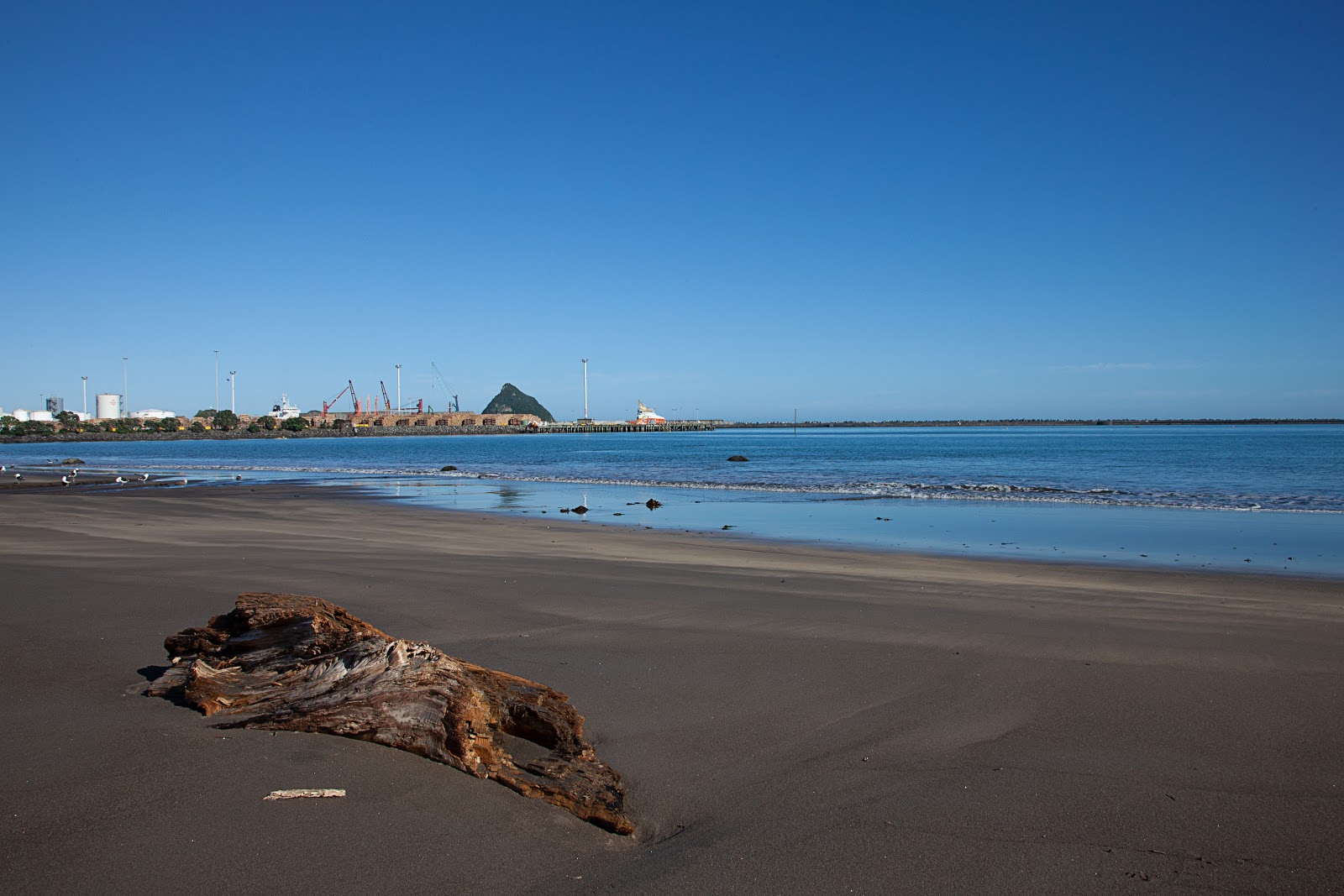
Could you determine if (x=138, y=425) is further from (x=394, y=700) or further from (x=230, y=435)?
(x=394, y=700)

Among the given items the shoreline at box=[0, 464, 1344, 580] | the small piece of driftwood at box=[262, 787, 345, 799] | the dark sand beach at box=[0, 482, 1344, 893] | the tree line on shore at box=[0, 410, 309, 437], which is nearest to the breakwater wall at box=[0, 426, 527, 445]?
the tree line on shore at box=[0, 410, 309, 437]

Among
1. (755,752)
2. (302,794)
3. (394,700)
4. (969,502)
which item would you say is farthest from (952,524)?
(302,794)

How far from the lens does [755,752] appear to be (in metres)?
4.54

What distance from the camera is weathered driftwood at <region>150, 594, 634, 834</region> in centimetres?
397

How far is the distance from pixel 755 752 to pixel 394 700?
1952mm

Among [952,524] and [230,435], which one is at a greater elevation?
[230,435]

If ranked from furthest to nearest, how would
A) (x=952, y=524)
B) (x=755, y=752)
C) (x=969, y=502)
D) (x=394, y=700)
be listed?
(x=969, y=502)
(x=952, y=524)
(x=755, y=752)
(x=394, y=700)

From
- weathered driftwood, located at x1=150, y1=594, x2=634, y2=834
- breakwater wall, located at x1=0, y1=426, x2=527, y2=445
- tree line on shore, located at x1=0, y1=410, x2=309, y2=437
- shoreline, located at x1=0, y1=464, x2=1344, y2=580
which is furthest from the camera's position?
tree line on shore, located at x1=0, y1=410, x2=309, y2=437

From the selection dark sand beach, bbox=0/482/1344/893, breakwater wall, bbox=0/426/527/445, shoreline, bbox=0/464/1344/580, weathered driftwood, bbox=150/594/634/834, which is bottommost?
shoreline, bbox=0/464/1344/580

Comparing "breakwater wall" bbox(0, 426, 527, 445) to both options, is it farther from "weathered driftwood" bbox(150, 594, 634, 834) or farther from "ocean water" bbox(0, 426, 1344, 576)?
"weathered driftwood" bbox(150, 594, 634, 834)

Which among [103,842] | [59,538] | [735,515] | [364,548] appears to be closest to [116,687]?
[103,842]

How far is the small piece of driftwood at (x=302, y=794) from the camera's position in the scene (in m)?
3.71

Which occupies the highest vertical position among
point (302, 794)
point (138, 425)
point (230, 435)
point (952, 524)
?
point (138, 425)

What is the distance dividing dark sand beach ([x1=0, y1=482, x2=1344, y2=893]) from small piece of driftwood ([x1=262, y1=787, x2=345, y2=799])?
0.17 ft
